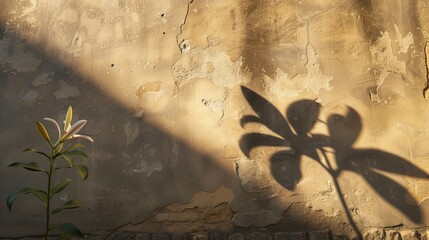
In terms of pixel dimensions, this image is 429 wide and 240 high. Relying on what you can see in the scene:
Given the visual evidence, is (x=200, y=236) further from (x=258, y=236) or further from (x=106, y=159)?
(x=106, y=159)

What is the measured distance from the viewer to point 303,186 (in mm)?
2867

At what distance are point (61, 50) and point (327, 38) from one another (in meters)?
1.78

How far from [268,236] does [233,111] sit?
79cm

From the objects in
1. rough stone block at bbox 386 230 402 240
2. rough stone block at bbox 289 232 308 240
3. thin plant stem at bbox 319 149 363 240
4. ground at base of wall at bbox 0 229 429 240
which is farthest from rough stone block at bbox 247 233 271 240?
rough stone block at bbox 386 230 402 240

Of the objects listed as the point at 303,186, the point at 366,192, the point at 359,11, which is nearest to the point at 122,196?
the point at 303,186

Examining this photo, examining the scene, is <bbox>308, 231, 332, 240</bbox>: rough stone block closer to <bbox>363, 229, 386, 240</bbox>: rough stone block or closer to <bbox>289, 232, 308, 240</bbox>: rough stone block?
<bbox>289, 232, 308, 240</bbox>: rough stone block

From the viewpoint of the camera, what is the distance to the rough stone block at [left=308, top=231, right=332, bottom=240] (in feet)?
8.93

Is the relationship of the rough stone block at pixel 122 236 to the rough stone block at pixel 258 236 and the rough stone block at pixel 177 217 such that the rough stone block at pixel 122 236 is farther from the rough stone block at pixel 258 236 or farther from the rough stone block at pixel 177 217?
the rough stone block at pixel 258 236

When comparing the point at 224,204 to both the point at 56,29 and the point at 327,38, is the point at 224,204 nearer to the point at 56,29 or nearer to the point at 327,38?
the point at 327,38

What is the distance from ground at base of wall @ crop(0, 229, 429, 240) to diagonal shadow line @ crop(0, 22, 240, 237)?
9 cm

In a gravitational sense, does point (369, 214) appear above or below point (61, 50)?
below

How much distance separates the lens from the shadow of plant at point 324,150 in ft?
9.13

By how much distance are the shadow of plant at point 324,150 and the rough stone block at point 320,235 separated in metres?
0.15

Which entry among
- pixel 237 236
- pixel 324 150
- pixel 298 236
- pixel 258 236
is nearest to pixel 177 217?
pixel 237 236
